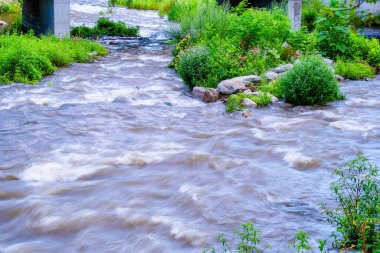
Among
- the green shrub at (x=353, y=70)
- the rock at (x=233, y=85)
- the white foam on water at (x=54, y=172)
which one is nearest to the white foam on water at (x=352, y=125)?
the rock at (x=233, y=85)

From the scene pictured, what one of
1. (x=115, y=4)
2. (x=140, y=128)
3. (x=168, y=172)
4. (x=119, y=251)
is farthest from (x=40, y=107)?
(x=115, y=4)

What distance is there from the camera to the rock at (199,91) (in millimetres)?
12273

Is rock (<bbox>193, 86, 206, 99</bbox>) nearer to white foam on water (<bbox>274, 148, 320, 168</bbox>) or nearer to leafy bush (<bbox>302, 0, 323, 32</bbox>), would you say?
white foam on water (<bbox>274, 148, 320, 168</bbox>)

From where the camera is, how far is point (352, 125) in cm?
978

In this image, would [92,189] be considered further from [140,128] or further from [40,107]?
[40,107]

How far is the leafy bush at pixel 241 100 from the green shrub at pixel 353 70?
315 cm

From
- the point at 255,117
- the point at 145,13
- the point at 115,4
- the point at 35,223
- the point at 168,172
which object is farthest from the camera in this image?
the point at 115,4

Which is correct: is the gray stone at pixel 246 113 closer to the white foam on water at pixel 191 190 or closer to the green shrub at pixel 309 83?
the green shrub at pixel 309 83

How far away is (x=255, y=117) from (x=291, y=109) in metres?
1.06

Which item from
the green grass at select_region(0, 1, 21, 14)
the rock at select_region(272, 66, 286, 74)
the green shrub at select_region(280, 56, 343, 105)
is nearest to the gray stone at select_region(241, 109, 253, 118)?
the green shrub at select_region(280, 56, 343, 105)

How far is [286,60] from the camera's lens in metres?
14.4

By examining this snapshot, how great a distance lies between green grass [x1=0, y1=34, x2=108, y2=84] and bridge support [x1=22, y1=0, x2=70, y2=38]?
2.15 meters

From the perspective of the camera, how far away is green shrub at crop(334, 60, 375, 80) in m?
13.8

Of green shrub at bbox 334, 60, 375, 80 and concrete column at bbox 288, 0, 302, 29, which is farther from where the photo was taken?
concrete column at bbox 288, 0, 302, 29
